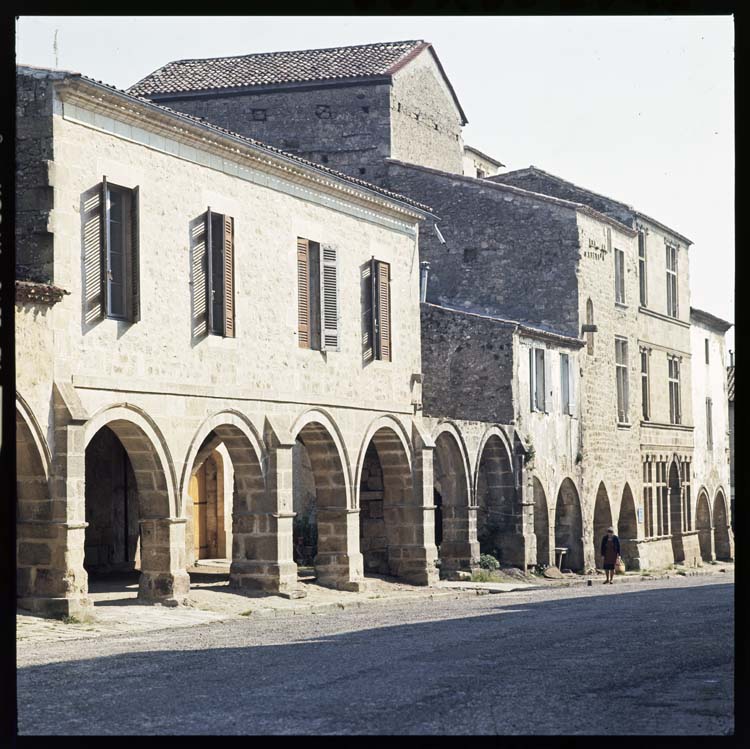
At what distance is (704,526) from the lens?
4566cm

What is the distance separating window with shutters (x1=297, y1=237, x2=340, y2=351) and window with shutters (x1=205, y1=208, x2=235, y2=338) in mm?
2267

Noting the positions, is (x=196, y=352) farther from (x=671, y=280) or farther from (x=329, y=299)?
(x=671, y=280)

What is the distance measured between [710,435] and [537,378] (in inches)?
614

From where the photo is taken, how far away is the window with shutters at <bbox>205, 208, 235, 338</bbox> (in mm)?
21702

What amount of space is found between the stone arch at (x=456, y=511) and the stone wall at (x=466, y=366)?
112 inches

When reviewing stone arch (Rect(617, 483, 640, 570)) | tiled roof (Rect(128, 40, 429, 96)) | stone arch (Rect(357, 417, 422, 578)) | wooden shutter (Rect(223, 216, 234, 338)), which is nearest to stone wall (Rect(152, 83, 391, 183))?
tiled roof (Rect(128, 40, 429, 96))

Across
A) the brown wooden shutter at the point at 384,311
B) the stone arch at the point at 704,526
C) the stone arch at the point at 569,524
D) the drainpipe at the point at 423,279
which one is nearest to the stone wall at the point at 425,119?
the drainpipe at the point at 423,279

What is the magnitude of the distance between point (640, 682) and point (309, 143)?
24180mm

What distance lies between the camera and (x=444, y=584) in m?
27.6

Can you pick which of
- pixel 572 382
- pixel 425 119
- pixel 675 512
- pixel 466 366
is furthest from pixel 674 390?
pixel 466 366

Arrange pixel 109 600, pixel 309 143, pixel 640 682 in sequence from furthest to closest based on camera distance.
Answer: pixel 309 143, pixel 109 600, pixel 640 682

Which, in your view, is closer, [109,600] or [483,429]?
[109,600]
